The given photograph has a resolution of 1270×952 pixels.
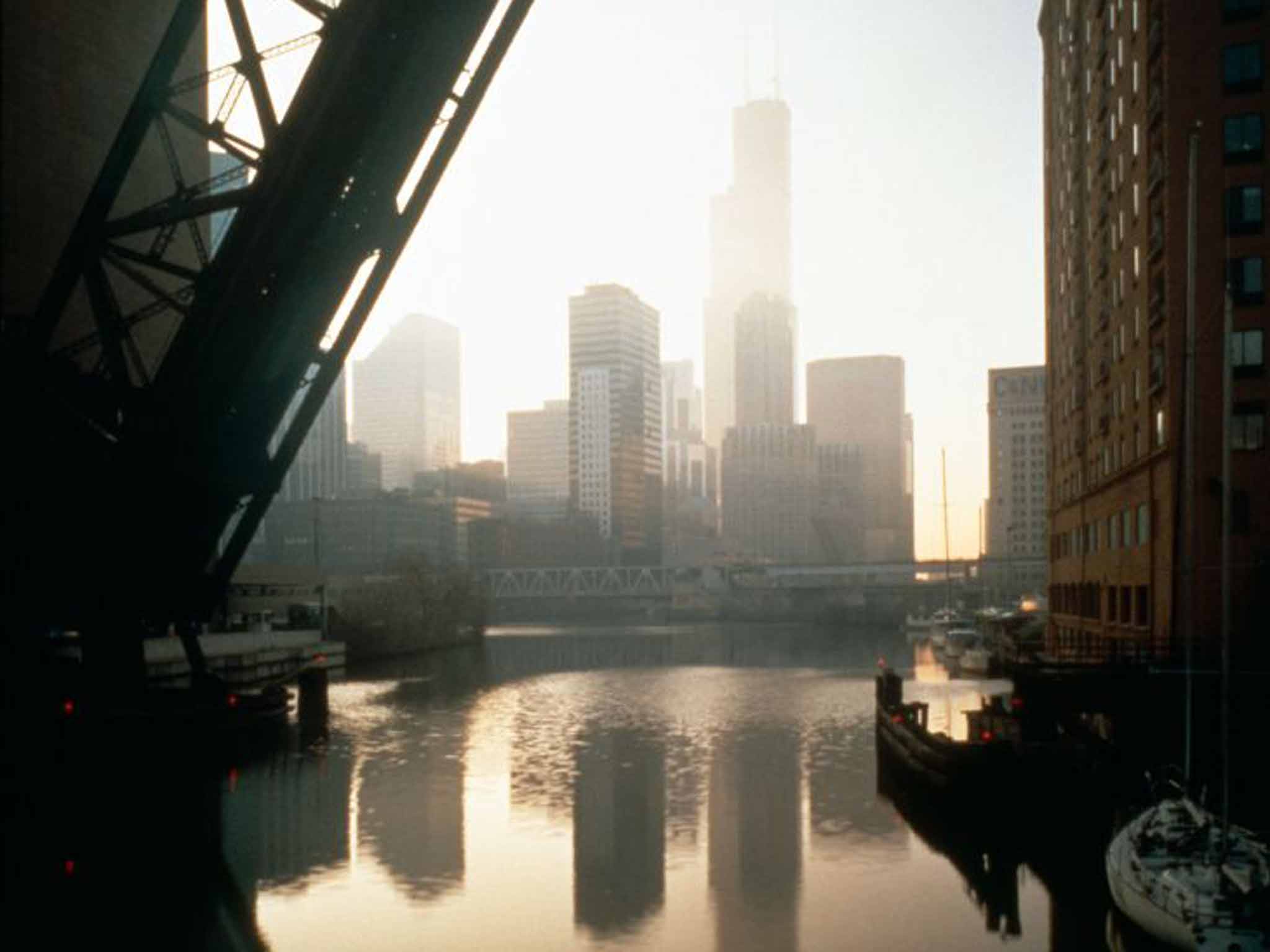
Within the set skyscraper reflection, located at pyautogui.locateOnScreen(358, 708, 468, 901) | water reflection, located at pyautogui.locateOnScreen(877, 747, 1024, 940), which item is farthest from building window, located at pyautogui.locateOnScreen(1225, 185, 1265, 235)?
skyscraper reflection, located at pyautogui.locateOnScreen(358, 708, 468, 901)

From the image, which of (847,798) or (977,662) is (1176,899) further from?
(977,662)

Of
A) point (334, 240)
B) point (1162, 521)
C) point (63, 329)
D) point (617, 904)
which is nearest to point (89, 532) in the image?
point (334, 240)

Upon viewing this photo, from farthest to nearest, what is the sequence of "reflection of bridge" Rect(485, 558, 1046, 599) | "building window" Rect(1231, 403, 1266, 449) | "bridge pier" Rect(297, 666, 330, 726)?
"reflection of bridge" Rect(485, 558, 1046, 599) < "bridge pier" Rect(297, 666, 330, 726) < "building window" Rect(1231, 403, 1266, 449)

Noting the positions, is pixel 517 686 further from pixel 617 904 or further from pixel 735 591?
pixel 735 591

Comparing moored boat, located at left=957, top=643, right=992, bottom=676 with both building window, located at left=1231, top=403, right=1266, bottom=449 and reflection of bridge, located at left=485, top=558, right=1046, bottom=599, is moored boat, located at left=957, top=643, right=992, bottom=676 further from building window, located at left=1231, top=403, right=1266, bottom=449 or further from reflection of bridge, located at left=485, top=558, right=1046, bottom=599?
reflection of bridge, located at left=485, top=558, right=1046, bottom=599

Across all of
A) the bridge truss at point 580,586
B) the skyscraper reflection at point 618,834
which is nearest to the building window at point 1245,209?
the skyscraper reflection at point 618,834

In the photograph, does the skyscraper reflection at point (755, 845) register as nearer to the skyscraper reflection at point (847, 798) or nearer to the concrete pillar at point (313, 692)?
the skyscraper reflection at point (847, 798)
